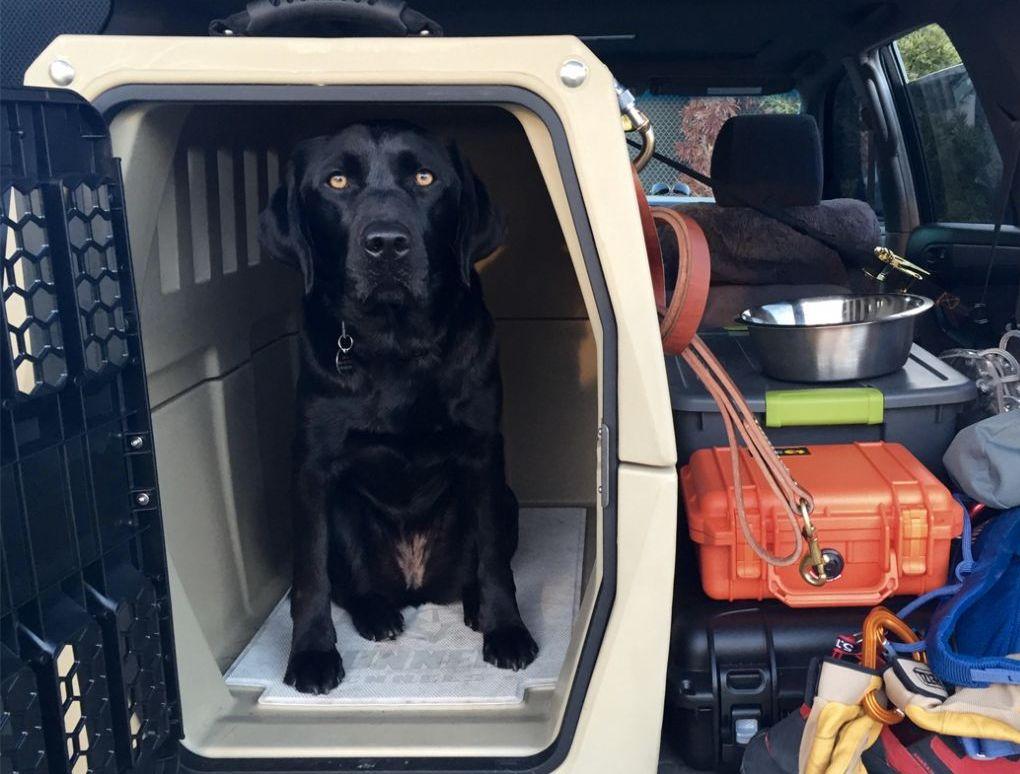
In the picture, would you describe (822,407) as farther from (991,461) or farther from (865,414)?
(991,461)

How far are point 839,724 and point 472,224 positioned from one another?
3.41 feet

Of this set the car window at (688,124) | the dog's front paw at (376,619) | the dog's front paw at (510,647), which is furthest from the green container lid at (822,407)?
the car window at (688,124)

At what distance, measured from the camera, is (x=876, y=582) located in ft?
4.91

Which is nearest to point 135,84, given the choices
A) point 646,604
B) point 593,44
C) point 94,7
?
point 94,7

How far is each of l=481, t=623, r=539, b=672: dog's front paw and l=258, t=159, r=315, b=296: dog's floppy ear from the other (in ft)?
2.36

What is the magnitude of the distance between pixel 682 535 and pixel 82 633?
1.07 meters

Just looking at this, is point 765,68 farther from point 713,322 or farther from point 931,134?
point 713,322

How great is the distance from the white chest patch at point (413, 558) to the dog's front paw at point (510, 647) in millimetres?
268

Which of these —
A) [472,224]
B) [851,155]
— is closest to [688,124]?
[851,155]

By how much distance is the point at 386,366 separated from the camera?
5.61 feet

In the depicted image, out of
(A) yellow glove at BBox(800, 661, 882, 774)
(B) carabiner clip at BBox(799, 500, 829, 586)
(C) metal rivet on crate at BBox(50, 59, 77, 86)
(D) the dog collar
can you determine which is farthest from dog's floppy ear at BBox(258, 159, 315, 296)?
(A) yellow glove at BBox(800, 661, 882, 774)

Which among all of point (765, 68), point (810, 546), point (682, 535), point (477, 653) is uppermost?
point (765, 68)

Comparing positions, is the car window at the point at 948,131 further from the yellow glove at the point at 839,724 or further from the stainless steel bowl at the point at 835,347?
the yellow glove at the point at 839,724

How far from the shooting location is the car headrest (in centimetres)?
256
